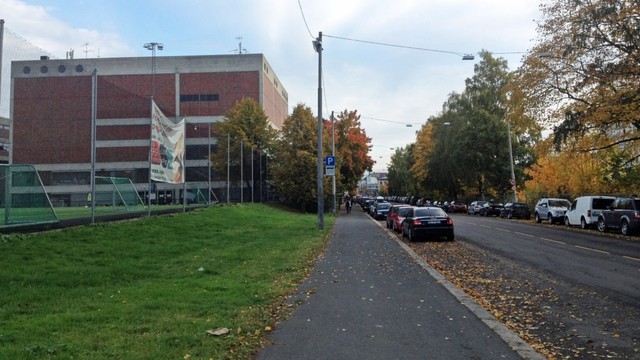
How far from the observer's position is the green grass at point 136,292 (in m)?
5.43

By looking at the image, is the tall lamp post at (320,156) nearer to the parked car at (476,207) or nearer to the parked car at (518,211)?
the parked car at (518,211)

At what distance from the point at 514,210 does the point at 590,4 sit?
19.6 m

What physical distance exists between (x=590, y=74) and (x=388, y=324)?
2140 centimetres

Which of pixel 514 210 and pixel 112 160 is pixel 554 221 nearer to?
pixel 514 210

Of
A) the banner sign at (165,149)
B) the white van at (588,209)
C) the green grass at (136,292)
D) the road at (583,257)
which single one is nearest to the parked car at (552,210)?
the white van at (588,209)

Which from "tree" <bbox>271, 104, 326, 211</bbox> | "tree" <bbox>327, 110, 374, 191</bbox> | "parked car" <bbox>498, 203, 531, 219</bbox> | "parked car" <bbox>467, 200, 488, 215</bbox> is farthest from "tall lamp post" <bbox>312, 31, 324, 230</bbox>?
"tree" <bbox>327, 110, 374, 191</bbox>

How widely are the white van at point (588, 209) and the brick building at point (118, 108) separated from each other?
30450 mm

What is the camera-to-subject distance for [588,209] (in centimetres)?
2664

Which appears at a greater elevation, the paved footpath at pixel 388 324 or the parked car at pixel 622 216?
the parked car at pixel 622 216

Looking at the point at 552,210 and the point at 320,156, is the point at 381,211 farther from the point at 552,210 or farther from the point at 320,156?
the point at 320,156

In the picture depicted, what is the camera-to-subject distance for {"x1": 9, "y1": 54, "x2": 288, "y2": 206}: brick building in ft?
139

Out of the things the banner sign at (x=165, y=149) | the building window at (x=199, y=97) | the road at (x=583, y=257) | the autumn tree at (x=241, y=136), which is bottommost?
the road at (x=583, y=257)

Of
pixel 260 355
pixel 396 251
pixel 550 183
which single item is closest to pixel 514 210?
pixel 550 183

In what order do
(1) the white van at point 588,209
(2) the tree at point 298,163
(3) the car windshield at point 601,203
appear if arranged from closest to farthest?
1. (1) the white van at point 588,209
2. (3) the car windshield at point 601,203
3. (2) the tree at point 298,163
